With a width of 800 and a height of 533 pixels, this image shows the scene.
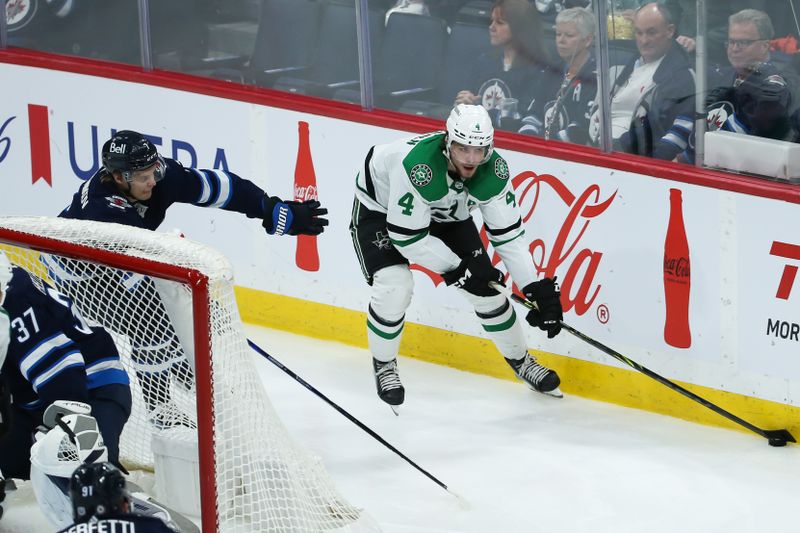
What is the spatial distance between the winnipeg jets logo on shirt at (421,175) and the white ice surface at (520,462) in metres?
0.87

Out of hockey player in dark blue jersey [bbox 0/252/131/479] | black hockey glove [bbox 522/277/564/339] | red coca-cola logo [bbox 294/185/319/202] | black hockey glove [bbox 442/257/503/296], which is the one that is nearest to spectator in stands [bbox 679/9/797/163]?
black hockey glove [bbox 522/277/564/339]

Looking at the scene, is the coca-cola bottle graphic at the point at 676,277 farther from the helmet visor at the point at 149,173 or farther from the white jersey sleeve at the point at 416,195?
the helmet visor at the point at 149,173

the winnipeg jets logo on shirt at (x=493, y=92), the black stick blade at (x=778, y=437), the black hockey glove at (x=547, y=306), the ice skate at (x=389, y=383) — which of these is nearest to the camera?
the black stick blade at (x=778, y=437)

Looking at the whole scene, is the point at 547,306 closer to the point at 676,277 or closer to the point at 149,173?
the point at 676,277

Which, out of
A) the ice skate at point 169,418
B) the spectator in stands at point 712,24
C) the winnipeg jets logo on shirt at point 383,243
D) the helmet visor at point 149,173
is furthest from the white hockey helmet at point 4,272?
the spectator in stands at point 712,24

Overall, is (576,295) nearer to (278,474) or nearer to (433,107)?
(433,107)

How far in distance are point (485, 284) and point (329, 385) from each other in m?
0.86

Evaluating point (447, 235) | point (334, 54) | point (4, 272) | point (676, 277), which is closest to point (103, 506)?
point (4, 272)

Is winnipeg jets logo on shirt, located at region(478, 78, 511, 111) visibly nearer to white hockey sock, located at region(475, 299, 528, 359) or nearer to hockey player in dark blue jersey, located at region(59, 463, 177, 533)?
white hockey sock, located at region(475, 299, 528, 359)

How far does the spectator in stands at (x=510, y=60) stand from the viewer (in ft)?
17.4

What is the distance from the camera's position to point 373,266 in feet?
16.6

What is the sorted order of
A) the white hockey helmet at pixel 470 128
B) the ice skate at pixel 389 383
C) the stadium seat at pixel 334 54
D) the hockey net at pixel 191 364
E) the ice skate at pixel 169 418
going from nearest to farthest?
the hockey net at pixel 191 364 → the ice skate at pixel 169 418 → the white hockey helmet at pixel 470 128 → the ice skate at pixel 389 383 → the stadium seat at pixel 334 54

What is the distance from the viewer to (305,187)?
19.1 feet

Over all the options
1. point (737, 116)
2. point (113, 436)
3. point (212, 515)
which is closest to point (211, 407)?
point (212, 515)
